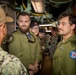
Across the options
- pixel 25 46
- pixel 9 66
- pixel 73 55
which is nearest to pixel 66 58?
pixel 73 55

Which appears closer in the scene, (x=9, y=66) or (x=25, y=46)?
(x=9, y=66)

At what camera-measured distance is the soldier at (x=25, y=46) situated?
405 centimetres

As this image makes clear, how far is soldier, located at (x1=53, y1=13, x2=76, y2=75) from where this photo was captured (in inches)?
125

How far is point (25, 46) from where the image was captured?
4086mm

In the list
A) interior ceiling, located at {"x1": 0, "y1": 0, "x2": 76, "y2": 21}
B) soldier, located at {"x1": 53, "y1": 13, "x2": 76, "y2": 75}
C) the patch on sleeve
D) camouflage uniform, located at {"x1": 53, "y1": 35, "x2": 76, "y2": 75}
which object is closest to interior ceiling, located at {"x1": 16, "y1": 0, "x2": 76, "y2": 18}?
interior ceiling, located at {"x1": 0, "y1": 0, "x2": 76, "y2": 21}

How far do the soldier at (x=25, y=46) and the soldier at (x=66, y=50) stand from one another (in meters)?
0.80

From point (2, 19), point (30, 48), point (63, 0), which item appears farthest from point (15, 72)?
point (63, 0)

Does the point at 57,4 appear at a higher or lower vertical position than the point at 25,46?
higher

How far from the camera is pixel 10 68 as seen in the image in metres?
1.78

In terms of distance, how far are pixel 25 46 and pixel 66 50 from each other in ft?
3.26

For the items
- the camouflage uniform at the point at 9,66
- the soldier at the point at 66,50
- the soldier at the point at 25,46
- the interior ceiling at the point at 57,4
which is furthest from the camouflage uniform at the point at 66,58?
the interior ceiling at the point at 57,4

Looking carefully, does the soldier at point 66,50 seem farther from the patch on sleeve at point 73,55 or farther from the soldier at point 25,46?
the soldier at point 25,46

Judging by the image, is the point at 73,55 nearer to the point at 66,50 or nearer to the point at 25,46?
the point at 66,50

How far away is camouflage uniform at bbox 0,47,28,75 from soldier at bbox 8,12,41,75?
217 centimetres
